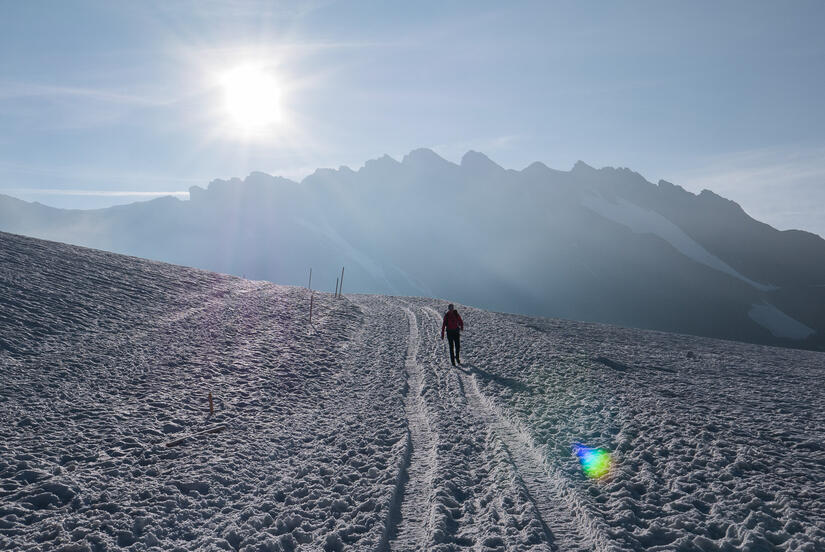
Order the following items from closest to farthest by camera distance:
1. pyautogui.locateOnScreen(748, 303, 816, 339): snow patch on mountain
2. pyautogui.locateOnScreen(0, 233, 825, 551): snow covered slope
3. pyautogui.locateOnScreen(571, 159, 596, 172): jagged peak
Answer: pyautogui.locateOnScreen(0, 233, 825, 551): snow covered slope < pyautogui.locateOnScreen(748, 303, 816, 339): snow patch on mountain < pyautogui.locateOnScreen(571, 159, 596, 172): jagged peak

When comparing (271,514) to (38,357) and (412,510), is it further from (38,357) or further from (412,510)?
(38,357)

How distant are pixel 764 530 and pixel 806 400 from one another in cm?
1074

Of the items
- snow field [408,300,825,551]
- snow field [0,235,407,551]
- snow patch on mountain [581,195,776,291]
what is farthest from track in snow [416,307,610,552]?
snow patch on mountain [581,195,776,291]

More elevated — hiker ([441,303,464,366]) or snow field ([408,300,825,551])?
hiker ([441,303,464,366])

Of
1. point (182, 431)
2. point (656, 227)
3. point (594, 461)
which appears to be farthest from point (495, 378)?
point (656, 227)

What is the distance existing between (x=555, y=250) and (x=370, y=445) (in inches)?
5967

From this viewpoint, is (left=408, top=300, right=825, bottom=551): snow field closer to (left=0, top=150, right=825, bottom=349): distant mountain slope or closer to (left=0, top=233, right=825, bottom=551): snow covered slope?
(left=0, top=233, right=825, bottom=551): snow covered slope

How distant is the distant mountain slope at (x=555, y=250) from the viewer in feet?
406

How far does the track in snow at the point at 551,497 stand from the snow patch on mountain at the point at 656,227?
157546 millimetres

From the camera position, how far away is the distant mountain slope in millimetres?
123875

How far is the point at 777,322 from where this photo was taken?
115750 mm

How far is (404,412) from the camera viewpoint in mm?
10539

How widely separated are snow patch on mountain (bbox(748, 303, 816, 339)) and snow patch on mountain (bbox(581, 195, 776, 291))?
13309mm

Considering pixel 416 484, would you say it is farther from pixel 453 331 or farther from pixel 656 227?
pixel 656 227
